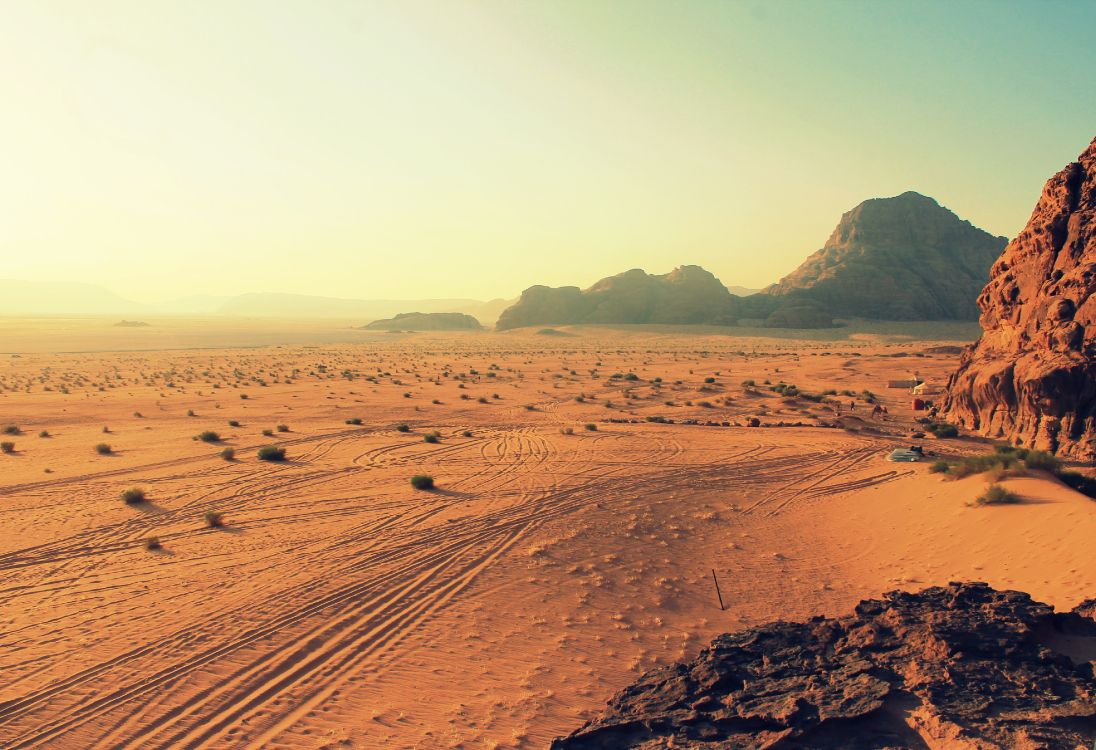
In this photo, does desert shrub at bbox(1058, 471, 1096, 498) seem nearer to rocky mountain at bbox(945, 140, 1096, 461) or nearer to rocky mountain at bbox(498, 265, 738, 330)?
rocky mountain at bbox(945, 140, 1096, 461)

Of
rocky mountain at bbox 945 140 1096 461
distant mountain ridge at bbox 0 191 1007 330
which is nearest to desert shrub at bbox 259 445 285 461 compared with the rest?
rocky mountain at bbox 945 140 1096 461

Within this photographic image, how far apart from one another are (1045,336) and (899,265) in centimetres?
9775

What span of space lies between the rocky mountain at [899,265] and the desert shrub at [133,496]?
10104 centimetres

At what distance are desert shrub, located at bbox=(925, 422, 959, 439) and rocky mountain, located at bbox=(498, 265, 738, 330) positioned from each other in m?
85.5

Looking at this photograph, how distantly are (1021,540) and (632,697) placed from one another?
8.82m

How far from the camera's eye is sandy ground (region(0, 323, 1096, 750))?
24.7ft

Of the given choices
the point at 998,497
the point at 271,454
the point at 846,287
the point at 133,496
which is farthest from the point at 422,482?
the point at 846,287

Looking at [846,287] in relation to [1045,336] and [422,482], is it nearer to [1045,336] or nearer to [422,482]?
[1045,336]

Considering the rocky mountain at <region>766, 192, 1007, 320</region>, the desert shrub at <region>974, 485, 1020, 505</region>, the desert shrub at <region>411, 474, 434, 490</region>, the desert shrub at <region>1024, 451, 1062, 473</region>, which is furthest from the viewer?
the rocky mountain at <region>766, 192, 1007, 320</region>

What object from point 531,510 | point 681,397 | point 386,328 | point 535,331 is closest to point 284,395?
point 681,397

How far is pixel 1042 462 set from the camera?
1562cm

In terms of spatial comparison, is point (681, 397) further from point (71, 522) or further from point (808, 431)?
point (71, 522)

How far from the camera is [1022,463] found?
1520 centimetres

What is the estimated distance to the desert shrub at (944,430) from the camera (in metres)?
22.7
